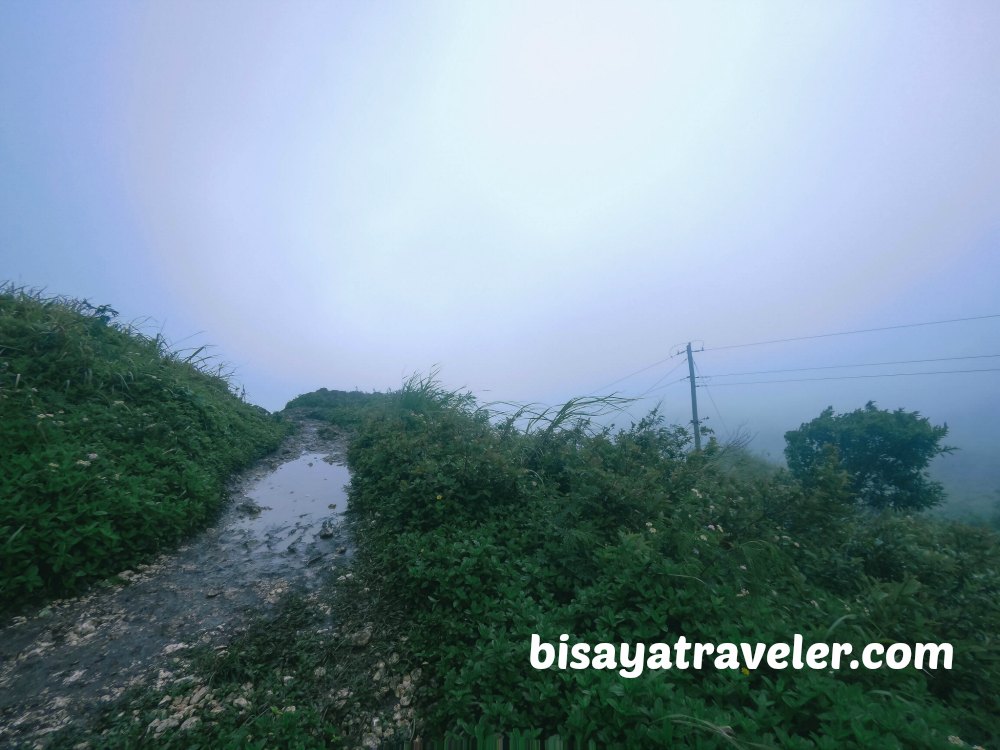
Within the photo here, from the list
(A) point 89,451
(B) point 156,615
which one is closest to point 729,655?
(B) point 156,615

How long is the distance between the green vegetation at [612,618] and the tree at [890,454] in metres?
5.82

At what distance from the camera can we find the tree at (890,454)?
796 cm

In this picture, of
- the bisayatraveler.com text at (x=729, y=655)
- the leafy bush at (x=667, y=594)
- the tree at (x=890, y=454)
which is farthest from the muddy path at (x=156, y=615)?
the tree at (x=890, y=454)

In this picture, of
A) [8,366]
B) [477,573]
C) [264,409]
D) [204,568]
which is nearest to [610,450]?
[477,573]

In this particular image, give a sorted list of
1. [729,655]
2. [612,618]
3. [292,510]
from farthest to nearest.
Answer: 1. [292,510]
2. [612,618]
3. [729,655]

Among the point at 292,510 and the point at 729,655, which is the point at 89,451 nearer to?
the point at 292,510

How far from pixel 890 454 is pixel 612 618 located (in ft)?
30.7

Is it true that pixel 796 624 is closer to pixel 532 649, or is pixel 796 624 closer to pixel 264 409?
pixel 532 649

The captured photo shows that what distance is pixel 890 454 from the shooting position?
825 cm

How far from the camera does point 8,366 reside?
4.54 m

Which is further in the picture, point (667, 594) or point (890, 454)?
point (890, 454)

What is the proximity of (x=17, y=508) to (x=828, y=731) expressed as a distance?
196 inches

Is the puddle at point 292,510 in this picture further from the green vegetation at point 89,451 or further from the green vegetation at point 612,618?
the green vegetation at point 612,618

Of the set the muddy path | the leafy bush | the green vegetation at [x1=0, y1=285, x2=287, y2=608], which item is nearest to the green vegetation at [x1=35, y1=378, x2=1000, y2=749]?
the leafy bush
